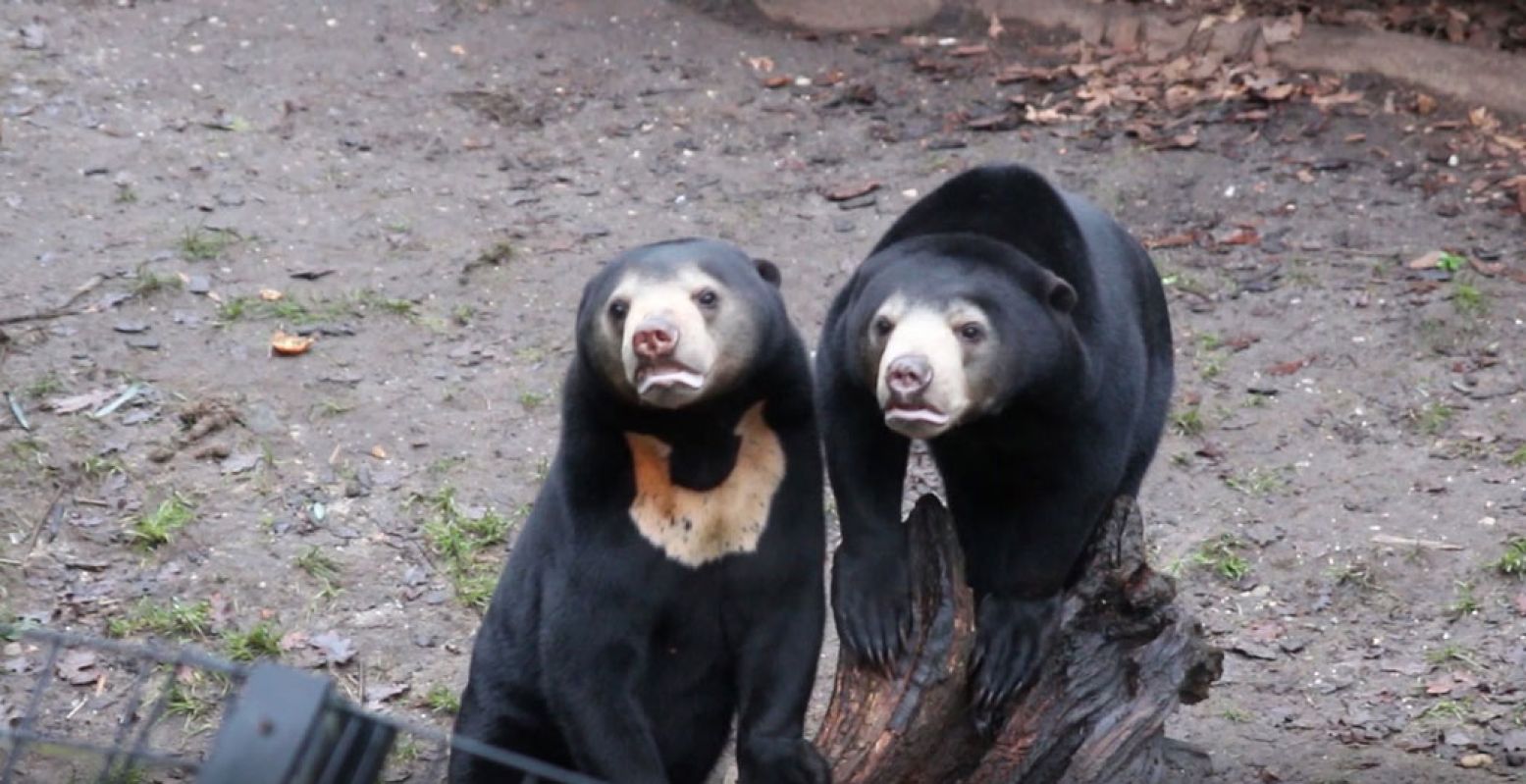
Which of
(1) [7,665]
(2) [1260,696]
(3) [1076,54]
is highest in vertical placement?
(3) [1076,54]

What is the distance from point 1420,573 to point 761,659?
2962 mm

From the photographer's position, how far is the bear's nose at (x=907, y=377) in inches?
175

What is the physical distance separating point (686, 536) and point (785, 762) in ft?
1.76

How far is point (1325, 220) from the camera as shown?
28.7 feet

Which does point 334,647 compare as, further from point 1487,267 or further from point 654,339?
point 1487,267

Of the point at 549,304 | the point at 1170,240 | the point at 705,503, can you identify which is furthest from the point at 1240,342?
the point at 705,503

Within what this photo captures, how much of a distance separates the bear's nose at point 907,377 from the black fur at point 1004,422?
0.26 m

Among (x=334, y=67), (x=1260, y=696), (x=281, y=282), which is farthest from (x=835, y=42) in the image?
(x=1260, y=696)

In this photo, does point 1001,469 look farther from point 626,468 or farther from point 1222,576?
point 1222,576

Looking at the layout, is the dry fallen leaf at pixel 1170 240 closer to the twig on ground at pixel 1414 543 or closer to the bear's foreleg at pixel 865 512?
the twig on ground at pixel 1414 543

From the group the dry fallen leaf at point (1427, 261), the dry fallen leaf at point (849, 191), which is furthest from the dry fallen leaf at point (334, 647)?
the dry fallen leaf at point (1427, 261)

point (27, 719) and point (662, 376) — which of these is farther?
point (662, 376)

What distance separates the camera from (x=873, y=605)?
186 inches

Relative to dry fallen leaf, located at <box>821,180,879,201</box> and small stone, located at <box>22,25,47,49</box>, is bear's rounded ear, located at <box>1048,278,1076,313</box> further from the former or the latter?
small stone, located at <box>22,25,47,49</box>
